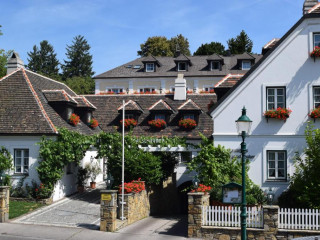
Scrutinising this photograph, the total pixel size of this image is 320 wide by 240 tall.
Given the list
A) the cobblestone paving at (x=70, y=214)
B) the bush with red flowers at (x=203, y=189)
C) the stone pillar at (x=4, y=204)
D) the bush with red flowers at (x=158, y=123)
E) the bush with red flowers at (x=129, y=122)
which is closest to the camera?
the bush with red flowers at (x=203, y=189)


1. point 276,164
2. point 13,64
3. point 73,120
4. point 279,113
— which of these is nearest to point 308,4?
point 279,113

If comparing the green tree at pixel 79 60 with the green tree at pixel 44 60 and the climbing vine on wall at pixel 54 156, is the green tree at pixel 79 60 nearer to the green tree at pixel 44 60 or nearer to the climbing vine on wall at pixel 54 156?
the green tree at pixel 44 60

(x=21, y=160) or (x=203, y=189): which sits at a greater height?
(x=21, y=160)

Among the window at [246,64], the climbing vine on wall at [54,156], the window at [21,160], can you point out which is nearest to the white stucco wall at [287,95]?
the climbing vine on wall at [54,156]

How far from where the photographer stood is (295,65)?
68.4 feet

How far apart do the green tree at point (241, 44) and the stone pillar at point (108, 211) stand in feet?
184

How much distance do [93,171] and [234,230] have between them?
13.6 metres

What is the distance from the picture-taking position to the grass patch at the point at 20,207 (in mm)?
20078

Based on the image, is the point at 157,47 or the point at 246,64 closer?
the point at 246,64

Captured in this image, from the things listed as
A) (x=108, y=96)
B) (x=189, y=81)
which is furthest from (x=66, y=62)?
(x=108, y=96)

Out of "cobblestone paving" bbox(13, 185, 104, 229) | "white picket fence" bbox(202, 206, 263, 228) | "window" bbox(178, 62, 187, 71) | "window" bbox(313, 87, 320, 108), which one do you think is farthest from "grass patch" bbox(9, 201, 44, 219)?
"window" bbox(178, 62, 187, 71)

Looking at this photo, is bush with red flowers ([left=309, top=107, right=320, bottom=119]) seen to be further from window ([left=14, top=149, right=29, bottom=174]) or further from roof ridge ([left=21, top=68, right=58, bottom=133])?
window ([left=14, top=149, right=29, bottom=174])

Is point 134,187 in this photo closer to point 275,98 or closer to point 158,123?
point 158,123

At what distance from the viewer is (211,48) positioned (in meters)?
68.4
